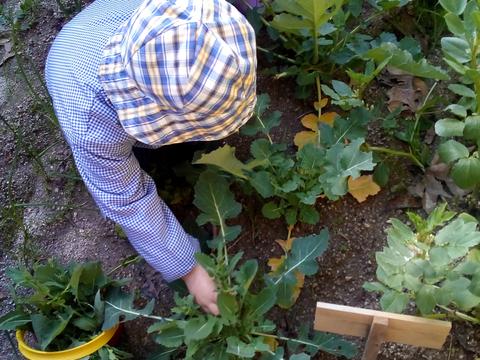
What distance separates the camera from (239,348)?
4.50ft

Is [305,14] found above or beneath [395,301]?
above

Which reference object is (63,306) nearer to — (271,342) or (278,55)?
(271,342)

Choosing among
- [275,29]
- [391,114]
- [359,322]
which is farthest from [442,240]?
[275,29]

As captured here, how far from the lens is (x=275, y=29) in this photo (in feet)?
6.01

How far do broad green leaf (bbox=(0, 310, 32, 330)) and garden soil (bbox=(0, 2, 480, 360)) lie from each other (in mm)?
180

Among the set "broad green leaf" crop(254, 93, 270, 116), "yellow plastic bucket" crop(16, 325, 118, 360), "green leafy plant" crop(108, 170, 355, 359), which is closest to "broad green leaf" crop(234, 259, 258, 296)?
"green leafy plant" crop(108, 170, 355, 359)

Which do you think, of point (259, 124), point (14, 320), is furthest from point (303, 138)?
point (14, 320)

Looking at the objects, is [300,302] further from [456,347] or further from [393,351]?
[456,347]

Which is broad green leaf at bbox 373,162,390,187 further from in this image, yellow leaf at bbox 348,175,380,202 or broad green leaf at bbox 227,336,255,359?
broad green leaf at bbox 227,336,255,359

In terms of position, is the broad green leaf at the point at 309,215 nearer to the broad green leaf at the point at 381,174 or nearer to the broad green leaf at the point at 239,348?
the broad green leaf at the point at 381,174

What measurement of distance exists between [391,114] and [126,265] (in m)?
0.82

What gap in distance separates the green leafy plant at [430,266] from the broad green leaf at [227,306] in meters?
0.31

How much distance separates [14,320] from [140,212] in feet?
1.25

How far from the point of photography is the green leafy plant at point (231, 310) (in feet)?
4.55
